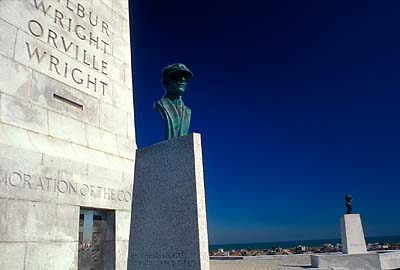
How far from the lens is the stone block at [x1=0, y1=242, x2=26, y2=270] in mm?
5023

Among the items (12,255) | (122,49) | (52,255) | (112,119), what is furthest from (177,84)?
(12,255)

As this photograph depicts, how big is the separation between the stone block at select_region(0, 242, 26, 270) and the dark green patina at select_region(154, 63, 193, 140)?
3.07 meters

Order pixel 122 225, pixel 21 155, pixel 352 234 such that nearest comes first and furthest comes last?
1. pixel 21 155
2. pixel 122 225
3. pixel 352 234

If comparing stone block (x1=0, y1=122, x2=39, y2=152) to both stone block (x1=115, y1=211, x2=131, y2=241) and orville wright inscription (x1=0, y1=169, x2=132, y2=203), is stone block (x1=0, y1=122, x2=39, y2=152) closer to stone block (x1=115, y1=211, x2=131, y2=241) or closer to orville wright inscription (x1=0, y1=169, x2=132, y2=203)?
orville wright inscription (x1=0, y1=169, x2=132, y2=203)

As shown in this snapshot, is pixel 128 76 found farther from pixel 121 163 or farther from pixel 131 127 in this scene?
pixel 121 163

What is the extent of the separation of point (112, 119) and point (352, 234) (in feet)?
51.7

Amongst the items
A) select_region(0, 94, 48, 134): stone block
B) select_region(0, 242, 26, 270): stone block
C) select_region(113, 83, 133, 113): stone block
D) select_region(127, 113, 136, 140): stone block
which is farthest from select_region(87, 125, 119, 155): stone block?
select_region(0, 242, 26, 270): stone block

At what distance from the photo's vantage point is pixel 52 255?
5754 mm

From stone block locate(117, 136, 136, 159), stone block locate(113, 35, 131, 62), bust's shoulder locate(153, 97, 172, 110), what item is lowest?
stone block locate(117, 136, 136, 159)

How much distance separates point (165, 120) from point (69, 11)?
3.24 meters

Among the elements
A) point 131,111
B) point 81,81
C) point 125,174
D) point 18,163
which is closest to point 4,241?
point 18,163

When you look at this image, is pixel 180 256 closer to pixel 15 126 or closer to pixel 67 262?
pixel 67 262

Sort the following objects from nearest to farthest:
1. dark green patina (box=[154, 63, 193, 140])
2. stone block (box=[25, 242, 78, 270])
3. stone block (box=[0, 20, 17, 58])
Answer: stone block (box=[25, 242, 78, 270]) → stone block (box=[0, 20, 17, 58]) → dark green patina (box=[154, 63, 193, 140])

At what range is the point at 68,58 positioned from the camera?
7.08m
